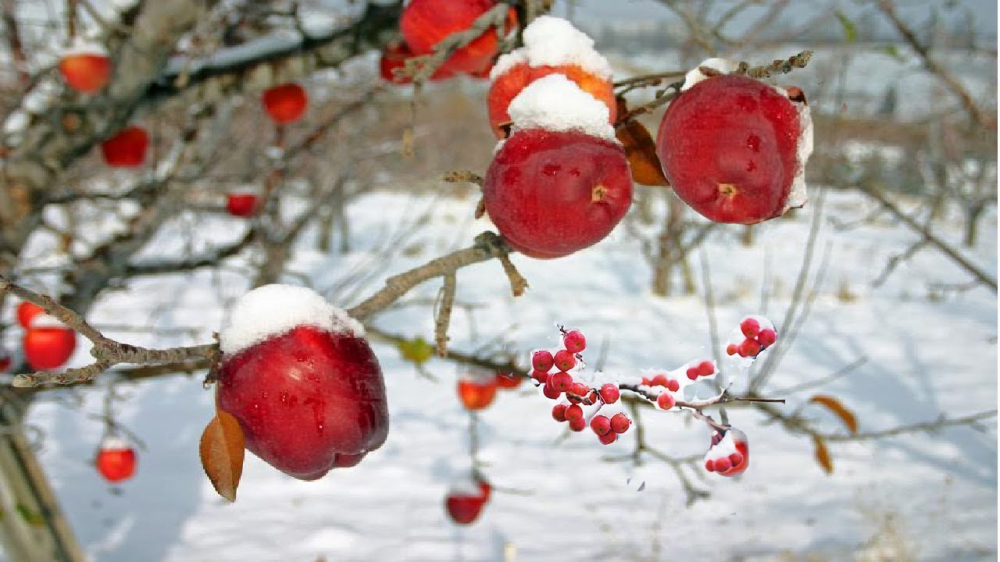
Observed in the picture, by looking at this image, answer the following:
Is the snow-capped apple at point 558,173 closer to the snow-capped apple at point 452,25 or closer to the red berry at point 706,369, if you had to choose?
the red berry at point 706,369

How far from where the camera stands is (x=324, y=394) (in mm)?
591

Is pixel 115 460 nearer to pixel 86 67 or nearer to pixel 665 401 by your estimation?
pixel 86 67

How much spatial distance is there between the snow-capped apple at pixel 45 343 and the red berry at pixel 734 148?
6.54 ft

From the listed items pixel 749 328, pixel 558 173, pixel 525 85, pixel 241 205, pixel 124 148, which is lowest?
pixel 749 328

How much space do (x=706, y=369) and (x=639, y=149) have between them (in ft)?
0.68

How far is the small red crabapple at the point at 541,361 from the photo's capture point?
0.53m

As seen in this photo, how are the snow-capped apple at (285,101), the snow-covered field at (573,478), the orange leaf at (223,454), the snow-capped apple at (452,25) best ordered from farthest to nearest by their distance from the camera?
the snow-covered field at (573,478), the snow-capped apple at (285,101), the snow-capped apple at (452,25), the orange leaf at (223,454)

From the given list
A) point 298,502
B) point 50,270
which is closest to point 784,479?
point 298,502

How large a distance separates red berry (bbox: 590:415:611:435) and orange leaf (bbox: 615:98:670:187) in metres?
0.23

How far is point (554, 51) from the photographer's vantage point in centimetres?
61

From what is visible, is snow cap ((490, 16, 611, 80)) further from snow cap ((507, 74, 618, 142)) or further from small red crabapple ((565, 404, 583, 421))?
small red crabapple ((565, 404, 583, 421))

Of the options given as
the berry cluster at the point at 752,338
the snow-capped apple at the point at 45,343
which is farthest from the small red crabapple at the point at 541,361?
the snow-capped apple at the point at 45,343

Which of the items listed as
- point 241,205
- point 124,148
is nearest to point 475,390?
point 124,148

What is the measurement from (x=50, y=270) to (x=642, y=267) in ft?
26.2
